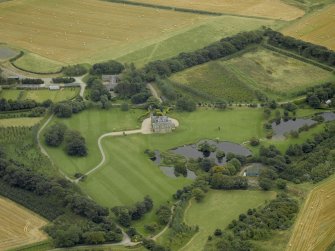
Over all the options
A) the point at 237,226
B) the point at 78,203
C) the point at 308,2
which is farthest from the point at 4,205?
the point at 308,2

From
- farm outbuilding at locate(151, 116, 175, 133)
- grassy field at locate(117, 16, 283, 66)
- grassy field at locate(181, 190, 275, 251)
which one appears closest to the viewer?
grassy field at locate(181, 190, 275, 251)

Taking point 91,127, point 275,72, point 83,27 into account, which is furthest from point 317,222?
point 83,27

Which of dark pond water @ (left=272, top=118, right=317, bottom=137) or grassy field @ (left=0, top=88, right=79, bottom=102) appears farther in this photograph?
grassy field @ (left=0, top=88, right=79, bottom=102)

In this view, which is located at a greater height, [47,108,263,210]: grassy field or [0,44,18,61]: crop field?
[0,44,18,61]: crop field

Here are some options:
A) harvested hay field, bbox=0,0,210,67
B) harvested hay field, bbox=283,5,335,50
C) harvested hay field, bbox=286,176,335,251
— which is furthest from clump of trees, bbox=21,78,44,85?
harvested hay field, bbox=286,176,335,251

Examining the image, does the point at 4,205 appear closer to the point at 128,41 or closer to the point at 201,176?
the point at 201,176

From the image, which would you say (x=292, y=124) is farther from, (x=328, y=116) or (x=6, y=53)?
(x=6, y=53)

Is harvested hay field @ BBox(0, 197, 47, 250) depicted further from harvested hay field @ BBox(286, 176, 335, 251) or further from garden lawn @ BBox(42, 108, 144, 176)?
harvested hay field @ BBox(286, 176, 335, 251)
